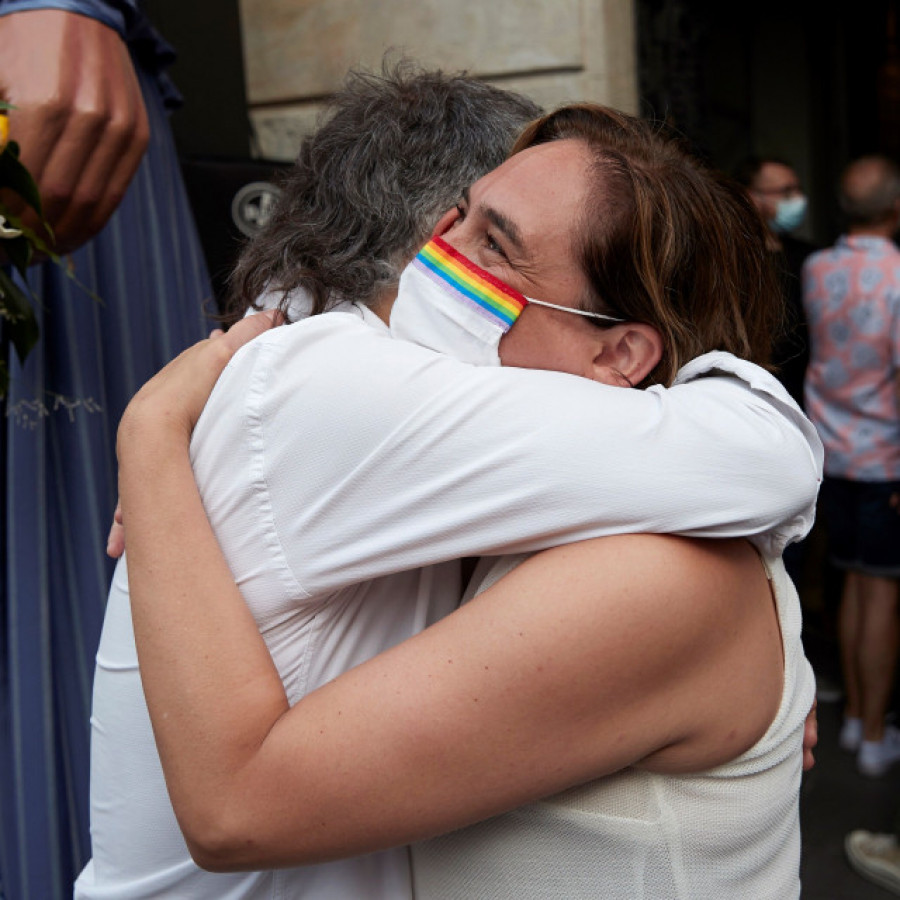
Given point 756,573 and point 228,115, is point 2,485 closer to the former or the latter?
point 756,573

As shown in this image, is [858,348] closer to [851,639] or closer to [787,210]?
[787,210]

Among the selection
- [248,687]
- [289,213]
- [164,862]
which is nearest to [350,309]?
[289,213]

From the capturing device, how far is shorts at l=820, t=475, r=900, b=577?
3826 millimetres

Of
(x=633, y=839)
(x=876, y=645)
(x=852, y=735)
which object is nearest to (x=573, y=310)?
(x=633, y=839)

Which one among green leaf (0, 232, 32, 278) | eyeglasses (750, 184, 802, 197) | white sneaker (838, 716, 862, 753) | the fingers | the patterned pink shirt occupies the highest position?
green leaf (0, 232, 32, 278)

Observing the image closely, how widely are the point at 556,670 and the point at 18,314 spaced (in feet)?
3.50

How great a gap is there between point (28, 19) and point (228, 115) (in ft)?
6.01

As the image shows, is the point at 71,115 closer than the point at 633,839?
No

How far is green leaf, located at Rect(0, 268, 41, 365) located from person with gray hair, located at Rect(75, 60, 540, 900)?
35 cm

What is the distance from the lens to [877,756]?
395 centimetres

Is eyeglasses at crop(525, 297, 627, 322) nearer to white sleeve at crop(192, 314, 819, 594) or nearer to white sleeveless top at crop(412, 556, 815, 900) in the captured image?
white sleeve at crop(192, 314, 819, 594)

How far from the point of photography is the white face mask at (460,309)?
3.97ft

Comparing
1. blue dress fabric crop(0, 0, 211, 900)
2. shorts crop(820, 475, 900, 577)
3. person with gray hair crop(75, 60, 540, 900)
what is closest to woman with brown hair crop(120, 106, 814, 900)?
person with gray hair crop(75, 60, 540, 900)

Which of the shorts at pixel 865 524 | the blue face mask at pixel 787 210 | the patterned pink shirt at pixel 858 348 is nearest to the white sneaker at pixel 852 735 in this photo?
the shorts at pixel 865 524
